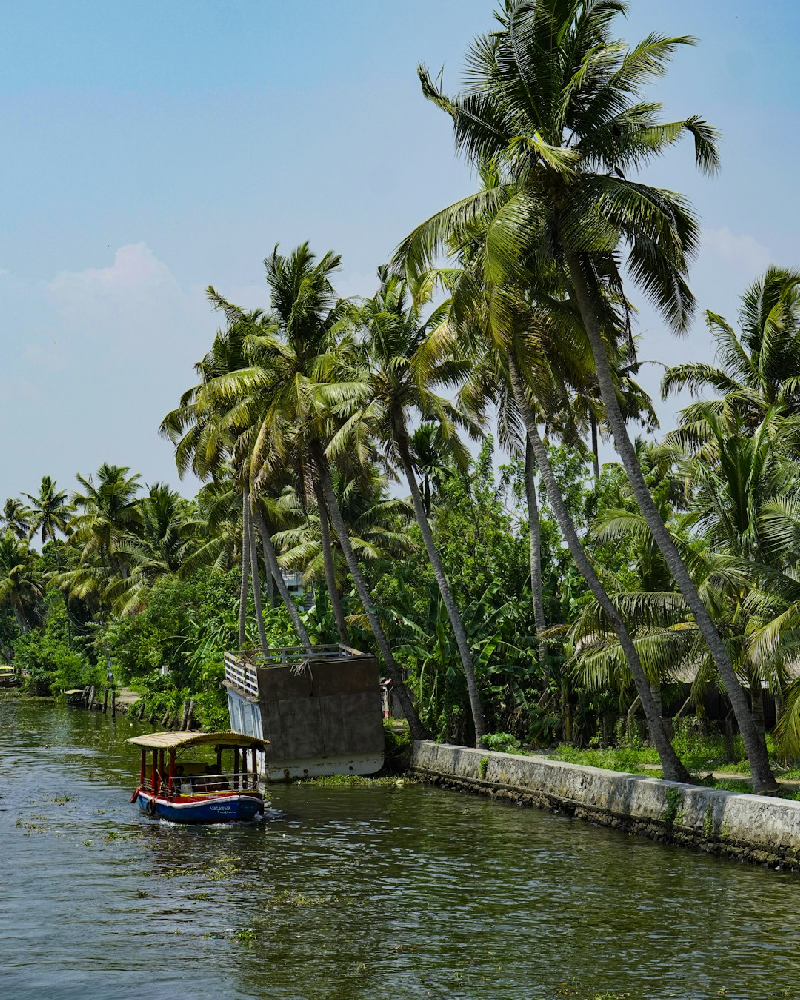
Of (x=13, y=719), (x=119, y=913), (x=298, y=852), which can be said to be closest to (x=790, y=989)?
(x=119, y=913)

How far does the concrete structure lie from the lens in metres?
33.8

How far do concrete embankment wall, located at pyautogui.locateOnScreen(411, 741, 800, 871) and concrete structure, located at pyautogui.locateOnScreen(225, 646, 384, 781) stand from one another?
240 cm

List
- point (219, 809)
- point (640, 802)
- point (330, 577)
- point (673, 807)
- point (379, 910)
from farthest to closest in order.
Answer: point (330, 577) → point (219, 809) → point (640, 802) → point (673, 807) → point (379, 910)

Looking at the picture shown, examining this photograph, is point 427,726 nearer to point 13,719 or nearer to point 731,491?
point 731,491

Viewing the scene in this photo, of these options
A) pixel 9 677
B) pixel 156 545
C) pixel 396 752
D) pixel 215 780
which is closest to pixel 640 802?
pixel 215 780

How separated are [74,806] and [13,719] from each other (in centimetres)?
3651

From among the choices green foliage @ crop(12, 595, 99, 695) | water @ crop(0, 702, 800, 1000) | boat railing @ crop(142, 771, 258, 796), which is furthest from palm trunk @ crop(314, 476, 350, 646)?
green foliage @ crop(12, 595, 99, 695)

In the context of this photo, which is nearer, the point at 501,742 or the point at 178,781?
the point at 178,781

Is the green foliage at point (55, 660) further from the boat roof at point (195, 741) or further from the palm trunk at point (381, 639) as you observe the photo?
the boat roof at point (195, 741)

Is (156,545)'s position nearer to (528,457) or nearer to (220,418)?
(220,418)

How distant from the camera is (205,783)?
92.6 ft

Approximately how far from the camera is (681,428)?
40.1 metres

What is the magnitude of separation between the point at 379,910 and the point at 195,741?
31.9 ft

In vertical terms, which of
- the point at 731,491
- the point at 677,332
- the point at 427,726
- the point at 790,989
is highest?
the point at 677,332
